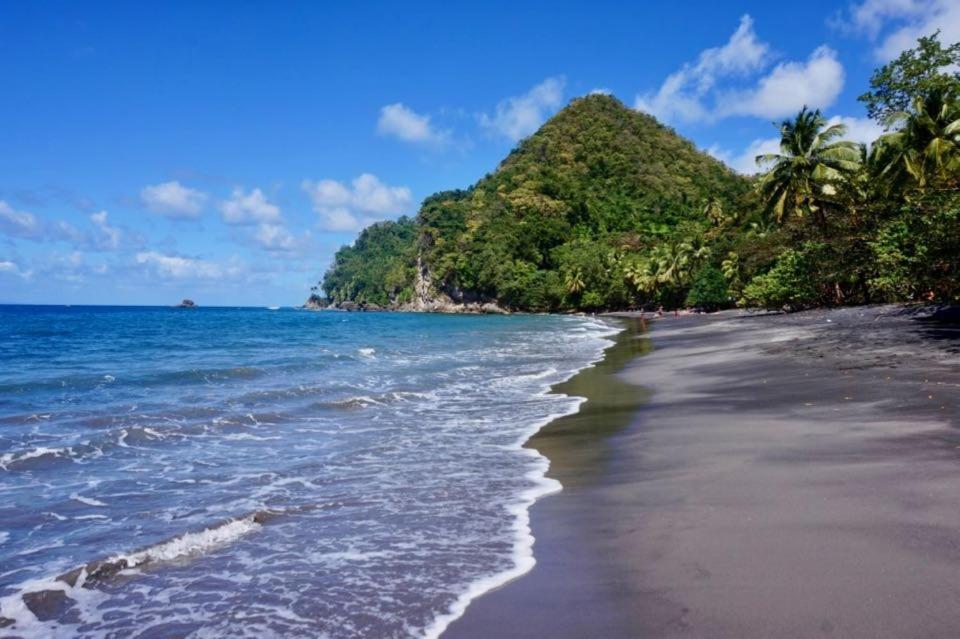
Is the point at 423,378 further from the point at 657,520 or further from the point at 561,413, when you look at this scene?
the point at 657,520

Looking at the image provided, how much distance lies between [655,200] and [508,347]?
10149 cm

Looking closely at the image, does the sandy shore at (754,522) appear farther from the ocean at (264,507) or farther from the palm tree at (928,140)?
the palm tree at (928,140)

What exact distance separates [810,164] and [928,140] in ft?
36.3

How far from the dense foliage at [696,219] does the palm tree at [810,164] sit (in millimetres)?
100

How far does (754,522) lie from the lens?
4781 millimetres

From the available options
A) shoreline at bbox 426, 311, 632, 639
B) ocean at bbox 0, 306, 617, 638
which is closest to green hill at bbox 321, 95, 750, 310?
ocean at bbox 0, 306, 617, 638

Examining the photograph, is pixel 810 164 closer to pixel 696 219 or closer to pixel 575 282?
pixel 575 282

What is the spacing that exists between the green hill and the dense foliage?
375 mm

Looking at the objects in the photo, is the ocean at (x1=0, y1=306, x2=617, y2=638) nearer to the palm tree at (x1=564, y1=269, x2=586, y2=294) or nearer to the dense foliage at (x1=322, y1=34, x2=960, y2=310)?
the dense foliage at (x1=322, y1=34, x2=960, y2=310)

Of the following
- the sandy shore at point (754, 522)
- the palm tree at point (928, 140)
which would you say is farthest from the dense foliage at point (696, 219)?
the sandy shore at point (754, 522)

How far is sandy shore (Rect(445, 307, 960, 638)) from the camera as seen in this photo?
11.3 ft

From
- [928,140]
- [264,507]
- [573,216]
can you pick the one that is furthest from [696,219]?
[264,507]

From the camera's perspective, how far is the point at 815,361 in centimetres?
1468

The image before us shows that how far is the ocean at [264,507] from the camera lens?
4332 millimetres
